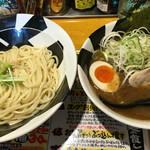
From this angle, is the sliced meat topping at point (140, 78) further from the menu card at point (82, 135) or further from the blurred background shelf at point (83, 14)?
the blurred background shelf at point (83, 14)

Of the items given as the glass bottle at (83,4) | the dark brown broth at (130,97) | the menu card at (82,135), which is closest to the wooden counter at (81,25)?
the glass bottle at (83,4)

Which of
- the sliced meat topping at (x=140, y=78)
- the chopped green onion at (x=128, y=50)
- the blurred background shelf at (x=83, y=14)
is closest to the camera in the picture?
the sliced meat topping at (x=140, y=78)

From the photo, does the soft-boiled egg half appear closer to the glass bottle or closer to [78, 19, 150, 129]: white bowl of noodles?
[78, 19, 150, 129]: white bowl of noodles

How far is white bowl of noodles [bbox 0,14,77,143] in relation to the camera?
121cm

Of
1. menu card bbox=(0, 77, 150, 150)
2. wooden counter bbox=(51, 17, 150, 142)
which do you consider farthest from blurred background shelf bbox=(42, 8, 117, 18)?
menu card bbox=(0, 77, 150, 150)

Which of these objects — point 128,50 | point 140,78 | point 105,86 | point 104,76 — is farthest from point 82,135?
point 128,50

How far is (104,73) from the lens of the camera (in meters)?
1.47

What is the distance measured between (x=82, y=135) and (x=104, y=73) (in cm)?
64

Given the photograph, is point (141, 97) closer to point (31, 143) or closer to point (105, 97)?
point (105, 97)

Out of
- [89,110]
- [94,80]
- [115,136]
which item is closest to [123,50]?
[94,80]

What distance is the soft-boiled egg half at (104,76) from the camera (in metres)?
1.38

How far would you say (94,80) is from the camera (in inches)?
55.0

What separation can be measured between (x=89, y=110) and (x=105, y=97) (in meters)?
0.24

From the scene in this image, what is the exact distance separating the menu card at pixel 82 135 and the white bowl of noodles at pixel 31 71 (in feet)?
0.69
